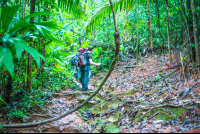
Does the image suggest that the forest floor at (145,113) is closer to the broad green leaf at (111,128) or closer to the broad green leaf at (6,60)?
the broad green leaf at (111,128)

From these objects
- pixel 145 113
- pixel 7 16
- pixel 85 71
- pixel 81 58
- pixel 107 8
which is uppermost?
pixel 107 8

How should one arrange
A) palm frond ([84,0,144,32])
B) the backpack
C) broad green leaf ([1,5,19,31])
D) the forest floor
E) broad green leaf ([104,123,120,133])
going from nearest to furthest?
the forest floor → broad green leaf ([104,123,120,133]) → broad green leaf ([1,5,19,31]) → the backpack → palm frond ([84,0,144,32])

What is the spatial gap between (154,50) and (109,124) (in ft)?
24.7

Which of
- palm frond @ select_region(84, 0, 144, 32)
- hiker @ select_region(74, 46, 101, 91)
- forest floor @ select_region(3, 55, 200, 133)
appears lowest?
forest floor @ select_region(3, 55, 200, 133)

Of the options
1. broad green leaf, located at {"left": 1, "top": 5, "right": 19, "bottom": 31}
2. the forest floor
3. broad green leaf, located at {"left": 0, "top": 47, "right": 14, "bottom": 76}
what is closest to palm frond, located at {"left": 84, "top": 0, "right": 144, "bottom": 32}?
the forest floor

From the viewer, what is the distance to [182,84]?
12.1 feet

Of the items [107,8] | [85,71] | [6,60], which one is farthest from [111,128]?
[107,8]

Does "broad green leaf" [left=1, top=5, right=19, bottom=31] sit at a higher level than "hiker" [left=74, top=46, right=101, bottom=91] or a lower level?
higher

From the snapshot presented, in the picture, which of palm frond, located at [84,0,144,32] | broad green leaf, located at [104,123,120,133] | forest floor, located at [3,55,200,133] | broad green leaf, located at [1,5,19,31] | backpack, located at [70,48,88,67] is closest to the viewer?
forest floor, located at [3,55,200,133]

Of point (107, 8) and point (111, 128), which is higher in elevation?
point (107, 8)

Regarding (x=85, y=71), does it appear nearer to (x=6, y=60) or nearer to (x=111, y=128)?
(x=111, y=128)

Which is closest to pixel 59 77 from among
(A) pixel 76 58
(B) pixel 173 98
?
(A) pixel 76 58

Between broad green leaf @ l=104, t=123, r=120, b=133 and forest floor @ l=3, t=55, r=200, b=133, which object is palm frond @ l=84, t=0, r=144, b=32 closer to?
forest floor @ l=3, t=55, r=200, b=133

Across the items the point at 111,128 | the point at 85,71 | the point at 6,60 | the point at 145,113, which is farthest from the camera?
the point at 85,71
